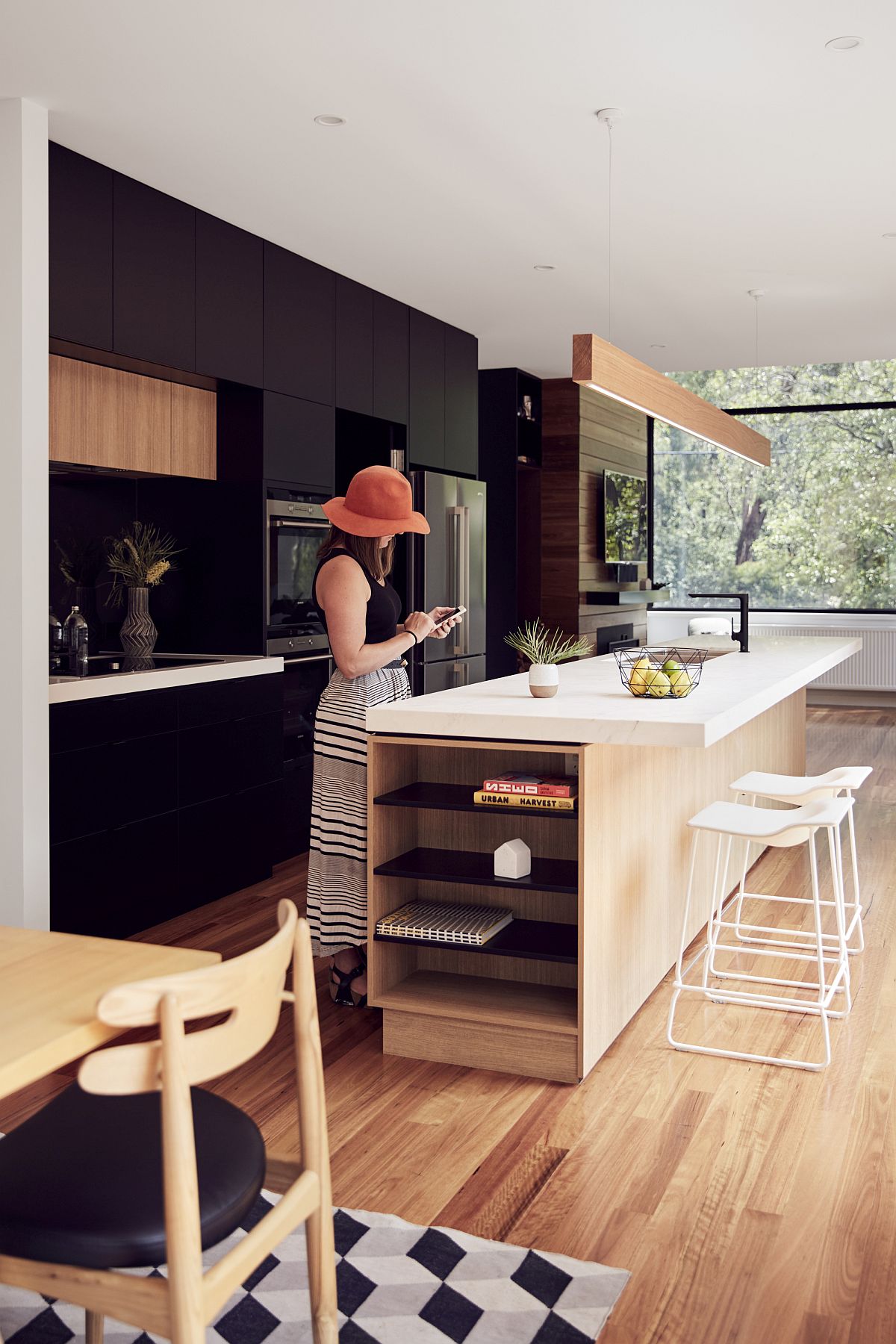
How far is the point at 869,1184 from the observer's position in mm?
2512

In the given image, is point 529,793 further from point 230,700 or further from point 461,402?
point 461,402

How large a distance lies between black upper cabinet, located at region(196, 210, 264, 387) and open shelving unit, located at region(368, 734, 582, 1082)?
2140 millimetres

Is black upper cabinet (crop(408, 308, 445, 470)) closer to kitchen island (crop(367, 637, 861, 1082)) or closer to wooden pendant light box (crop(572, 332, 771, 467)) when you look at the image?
wooden pendant light box (crop(572, 332, 771, 467))

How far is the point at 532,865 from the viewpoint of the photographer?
3.21 metres

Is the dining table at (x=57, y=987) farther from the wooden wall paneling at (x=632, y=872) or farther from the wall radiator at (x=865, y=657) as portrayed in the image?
the wall radiator at (x=865, y=657)

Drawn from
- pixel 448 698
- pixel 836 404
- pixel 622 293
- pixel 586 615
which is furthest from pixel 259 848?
pixel 836 404

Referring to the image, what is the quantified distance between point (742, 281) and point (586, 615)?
354cm

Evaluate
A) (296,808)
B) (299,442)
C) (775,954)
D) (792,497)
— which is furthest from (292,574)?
(792,497)

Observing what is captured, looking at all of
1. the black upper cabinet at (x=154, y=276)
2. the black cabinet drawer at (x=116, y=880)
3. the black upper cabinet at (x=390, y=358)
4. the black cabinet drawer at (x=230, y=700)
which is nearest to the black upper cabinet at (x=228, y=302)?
the black upper cabinet at (x=154, y=276)

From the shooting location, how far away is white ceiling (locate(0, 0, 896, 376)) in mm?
3184

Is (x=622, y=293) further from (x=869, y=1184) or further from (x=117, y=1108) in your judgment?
(x=117, y=1108)

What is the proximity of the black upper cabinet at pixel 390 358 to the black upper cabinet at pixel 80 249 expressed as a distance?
205 centimetres

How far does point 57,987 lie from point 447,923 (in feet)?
5.46

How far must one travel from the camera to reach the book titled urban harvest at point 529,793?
2998 mm
